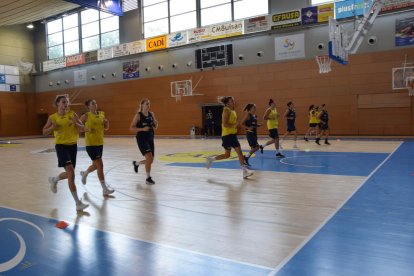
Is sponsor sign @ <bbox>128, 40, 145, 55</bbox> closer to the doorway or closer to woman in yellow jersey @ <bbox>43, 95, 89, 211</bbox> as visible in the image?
the doorway

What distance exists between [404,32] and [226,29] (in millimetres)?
9594

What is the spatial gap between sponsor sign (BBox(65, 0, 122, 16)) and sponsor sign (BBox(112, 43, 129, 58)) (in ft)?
11.8

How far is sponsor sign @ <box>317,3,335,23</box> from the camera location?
18.0 meters

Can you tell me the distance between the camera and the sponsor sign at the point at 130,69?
86.2ft

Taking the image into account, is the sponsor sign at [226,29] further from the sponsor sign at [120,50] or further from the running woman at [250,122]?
the running woman at [250,122]

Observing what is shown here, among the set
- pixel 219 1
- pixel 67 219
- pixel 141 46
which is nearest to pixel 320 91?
pixel 219 1

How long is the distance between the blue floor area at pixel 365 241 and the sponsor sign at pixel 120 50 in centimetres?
2290

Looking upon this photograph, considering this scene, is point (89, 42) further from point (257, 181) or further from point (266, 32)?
point (257, 181)

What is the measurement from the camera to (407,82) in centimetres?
1673

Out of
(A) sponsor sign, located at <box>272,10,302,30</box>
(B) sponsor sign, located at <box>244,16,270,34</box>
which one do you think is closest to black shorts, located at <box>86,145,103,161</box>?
(A) sponsor sign, located at <box>272,10,302,30</box>

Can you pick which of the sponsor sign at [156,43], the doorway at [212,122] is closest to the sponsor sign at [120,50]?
the sponsor sign at [156,43]

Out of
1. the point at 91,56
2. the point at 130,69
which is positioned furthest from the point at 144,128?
the point at 91,56

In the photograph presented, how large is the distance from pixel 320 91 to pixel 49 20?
25.3m

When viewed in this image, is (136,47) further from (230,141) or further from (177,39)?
(230,141)
